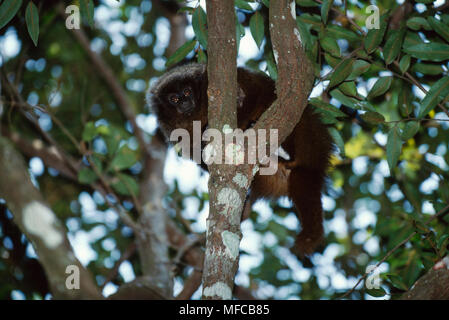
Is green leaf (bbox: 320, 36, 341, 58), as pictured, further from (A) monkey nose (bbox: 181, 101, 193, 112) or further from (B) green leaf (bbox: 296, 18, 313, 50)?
(A) monkey nose (bbox: 181, 101, 193, 112)

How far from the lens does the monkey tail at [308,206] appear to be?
3370 mm

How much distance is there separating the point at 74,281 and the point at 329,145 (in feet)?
7.05

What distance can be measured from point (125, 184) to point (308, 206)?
1.65m

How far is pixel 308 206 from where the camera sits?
11.1 feet

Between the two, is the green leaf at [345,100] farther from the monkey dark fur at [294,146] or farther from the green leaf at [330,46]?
the monkey dark fur at [294,146]

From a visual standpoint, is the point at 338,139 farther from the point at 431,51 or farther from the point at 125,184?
the point at 125,184

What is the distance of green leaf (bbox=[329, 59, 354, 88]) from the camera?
2592mm

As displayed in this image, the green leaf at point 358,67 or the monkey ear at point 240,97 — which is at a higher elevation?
the green leaf at point 358,67

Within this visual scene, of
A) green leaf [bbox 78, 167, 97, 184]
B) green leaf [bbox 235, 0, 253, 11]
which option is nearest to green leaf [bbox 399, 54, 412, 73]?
green leaf [bbox 235, 0, 253, 11]

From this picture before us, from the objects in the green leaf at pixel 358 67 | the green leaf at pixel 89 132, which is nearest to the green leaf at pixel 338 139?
the green leaf at pixel 358 67

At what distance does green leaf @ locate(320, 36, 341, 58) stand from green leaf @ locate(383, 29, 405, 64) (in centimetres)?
29

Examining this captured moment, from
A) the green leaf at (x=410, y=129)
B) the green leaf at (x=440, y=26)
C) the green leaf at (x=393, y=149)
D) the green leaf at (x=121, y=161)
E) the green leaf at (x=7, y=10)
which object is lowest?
the green leaf at (x=121, y=161)

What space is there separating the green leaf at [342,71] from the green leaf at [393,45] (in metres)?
0.29
